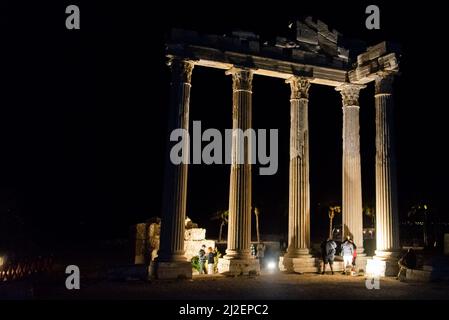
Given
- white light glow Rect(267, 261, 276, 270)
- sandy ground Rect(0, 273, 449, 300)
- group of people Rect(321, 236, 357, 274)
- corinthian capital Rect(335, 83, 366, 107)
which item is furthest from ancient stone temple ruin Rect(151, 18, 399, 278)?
sandy ground Rect(0, 273, 449, 300)

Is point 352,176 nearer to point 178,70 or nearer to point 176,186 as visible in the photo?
point 176,186

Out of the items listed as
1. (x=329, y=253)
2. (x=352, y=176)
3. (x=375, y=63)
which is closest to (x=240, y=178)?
(x=329, y=253)

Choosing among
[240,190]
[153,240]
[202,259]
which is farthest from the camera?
[153,240]

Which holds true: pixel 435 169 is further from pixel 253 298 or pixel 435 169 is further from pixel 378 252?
pixel 253 298

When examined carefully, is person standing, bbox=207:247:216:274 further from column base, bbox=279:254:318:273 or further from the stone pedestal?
the stone pedestal

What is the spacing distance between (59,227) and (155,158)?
15714 millimetres

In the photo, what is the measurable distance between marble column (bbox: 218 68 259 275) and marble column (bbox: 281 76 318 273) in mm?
2833

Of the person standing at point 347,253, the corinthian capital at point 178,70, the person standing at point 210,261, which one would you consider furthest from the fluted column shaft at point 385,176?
the corinthian capital at point 178,70

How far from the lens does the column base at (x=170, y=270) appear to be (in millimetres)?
21319

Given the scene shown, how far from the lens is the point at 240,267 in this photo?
23.2 m

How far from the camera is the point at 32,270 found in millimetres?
24859

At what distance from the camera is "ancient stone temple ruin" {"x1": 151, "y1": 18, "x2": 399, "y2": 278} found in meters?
22.5

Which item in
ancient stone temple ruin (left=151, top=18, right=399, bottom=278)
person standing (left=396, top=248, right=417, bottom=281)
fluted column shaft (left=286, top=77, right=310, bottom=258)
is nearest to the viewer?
person standing (left=396, top=248, right=417, bottom=281)

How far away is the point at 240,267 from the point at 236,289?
5.07 metres
